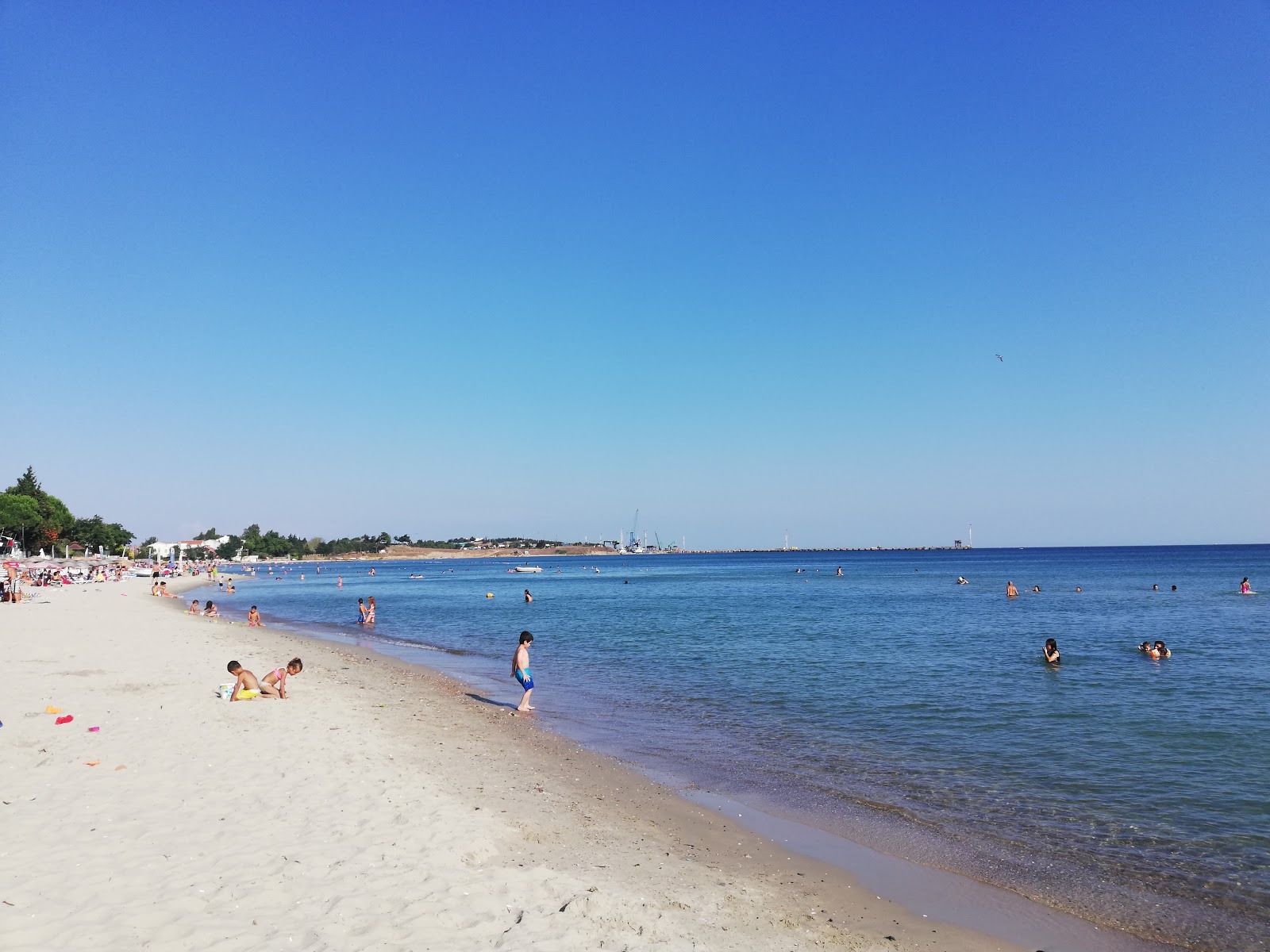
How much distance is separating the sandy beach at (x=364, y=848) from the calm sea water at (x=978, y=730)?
2.06m

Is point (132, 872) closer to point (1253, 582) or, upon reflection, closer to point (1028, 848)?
point (1028, 848)

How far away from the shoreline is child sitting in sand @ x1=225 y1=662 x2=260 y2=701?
29.6 ft

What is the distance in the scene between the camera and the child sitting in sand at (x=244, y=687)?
50.5 feet

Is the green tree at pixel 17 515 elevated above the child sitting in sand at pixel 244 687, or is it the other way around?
the green tree at pixel 17 515

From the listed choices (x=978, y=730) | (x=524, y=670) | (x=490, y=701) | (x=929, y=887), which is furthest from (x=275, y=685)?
(x=978, y=730)

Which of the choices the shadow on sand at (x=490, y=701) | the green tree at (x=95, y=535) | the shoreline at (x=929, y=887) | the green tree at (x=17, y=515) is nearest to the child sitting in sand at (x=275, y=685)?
the shadow on sand at (x=490, y=701)

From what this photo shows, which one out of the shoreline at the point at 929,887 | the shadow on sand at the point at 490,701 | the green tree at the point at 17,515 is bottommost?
the shadow on sand at the point at 490,701

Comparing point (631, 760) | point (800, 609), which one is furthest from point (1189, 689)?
point (800, 609)

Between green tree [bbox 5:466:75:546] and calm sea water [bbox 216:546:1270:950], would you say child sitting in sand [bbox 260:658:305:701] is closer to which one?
calm sea water [bbox 216:546:1270:950]

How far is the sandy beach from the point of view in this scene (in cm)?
609

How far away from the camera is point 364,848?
7.73m

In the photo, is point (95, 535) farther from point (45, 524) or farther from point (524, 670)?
point (524, 670)

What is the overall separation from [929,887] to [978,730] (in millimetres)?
8162

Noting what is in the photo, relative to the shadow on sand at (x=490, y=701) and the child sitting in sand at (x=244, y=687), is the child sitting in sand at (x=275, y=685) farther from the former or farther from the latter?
the shadow on sand at (x=490, y=701)
